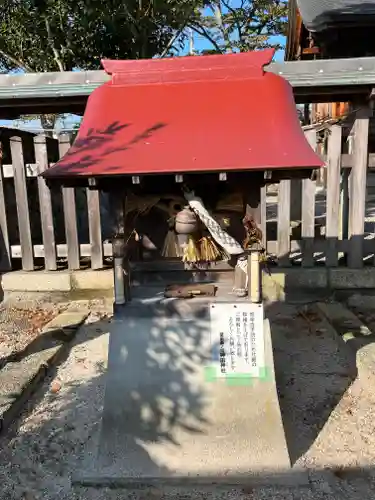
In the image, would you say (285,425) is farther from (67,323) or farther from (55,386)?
(67,323)

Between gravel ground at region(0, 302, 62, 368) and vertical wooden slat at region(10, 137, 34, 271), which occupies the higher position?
vertical wooden slat at region(10, 137, 34, 271)

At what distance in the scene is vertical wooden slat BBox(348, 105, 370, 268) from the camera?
4.89 meters

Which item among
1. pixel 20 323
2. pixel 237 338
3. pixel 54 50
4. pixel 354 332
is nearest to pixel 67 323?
pixel 20 323

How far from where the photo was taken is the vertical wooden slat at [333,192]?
4930 millimetres

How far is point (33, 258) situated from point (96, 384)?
257cm

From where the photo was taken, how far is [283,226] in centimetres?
524

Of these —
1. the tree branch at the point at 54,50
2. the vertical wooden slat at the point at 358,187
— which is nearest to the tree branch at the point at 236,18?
the tree branch at the point at 54,50

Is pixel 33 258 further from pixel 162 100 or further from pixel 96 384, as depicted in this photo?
pixel 162 100

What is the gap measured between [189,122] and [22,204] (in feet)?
11.1

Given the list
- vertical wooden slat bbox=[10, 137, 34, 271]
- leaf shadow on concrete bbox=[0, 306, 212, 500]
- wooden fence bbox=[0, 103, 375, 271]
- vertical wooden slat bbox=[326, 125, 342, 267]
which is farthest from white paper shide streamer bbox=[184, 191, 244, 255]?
vertical wooden slat bbox=[10, 137, 34, 271]

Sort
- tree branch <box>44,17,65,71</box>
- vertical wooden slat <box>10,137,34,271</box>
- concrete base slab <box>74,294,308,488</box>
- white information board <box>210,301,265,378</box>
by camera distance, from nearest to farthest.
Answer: concrete base slab <box>74,294,308,488</box> < white information board <box>210,301,265,378</box> < vertical wooden slat <box>10,137,34,271</box> < tree branch <box>44,17,65,71</box>

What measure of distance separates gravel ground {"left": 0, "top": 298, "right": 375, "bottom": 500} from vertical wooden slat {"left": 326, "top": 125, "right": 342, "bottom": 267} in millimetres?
1217

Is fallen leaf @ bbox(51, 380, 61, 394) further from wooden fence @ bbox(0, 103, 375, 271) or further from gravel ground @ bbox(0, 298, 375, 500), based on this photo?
wooden fence @ bbox(0, 103, 375, 271)

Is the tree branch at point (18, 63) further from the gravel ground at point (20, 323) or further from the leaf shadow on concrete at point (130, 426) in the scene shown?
the leaf shadow on concrete at point (130, 426)
